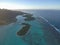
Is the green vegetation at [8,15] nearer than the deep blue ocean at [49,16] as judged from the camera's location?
Yes

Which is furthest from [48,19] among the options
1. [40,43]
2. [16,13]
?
[40,43]

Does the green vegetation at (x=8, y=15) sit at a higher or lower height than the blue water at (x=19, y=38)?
higher

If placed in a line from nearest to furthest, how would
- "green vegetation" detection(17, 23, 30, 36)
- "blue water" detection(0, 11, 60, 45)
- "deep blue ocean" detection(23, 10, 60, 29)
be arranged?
"blue water" detection(0, 11, 60, 45), "green vegetation" detection(17, 23, 30, 36), "deep blue ocean" detection(23, 10, 60, 29)

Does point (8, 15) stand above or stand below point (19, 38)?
above

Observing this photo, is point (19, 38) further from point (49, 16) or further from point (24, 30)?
point (49, 16)

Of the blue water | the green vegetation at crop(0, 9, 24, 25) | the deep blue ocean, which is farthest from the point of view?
the deep blue ocean

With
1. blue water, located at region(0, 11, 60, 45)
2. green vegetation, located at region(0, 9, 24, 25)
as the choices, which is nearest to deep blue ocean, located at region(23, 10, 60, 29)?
green vegetation, located at region(0, 9, 24, 25)

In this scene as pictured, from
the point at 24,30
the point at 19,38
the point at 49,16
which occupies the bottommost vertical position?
the point at 49,16

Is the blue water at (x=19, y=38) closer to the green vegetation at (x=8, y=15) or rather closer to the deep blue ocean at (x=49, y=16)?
the green vegetation at (x=8, y=15)

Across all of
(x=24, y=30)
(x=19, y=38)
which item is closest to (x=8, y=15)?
(x=24, y=30)

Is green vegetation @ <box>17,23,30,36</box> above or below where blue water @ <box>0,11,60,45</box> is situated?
below

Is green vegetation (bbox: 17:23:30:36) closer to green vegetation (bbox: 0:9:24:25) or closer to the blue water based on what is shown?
the blue water

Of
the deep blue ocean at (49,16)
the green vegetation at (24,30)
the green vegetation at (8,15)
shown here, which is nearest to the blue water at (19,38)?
the green vegetation at (24,30)

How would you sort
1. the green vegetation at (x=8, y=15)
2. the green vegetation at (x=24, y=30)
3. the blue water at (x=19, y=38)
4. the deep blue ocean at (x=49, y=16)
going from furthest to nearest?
1. the deep blue ocean at (x=49, y=16)
2. the green vegetation at (x=8, y=15)
3. the green vegetation at (x=24, y=30)
4. the blue water at (x=19, y=38)
